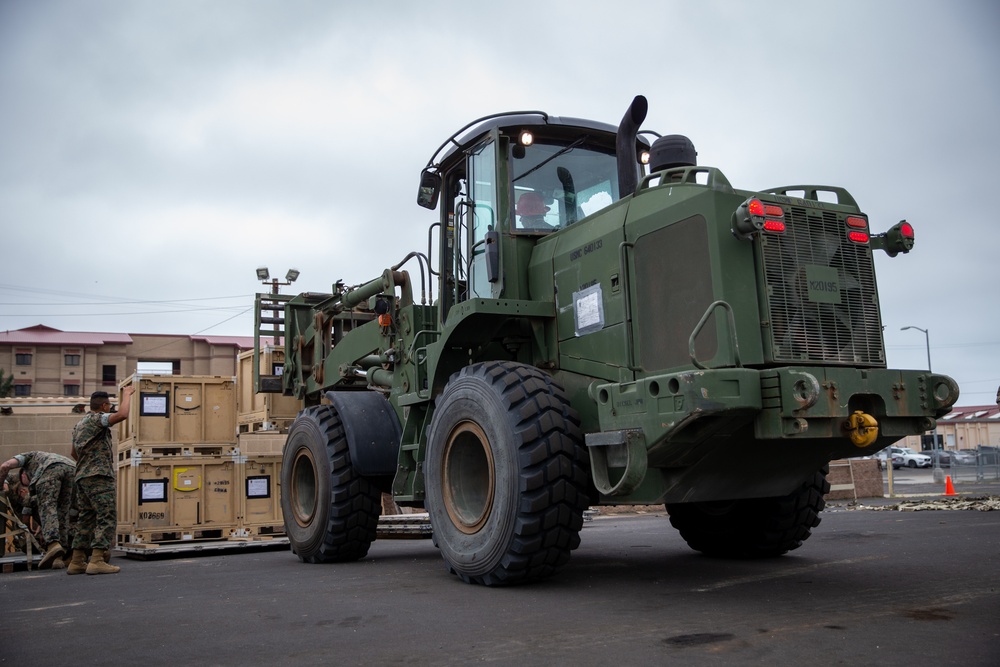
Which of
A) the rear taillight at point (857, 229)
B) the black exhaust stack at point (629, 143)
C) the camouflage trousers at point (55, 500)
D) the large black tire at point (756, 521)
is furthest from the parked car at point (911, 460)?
the rear taillight at point (857, 229)

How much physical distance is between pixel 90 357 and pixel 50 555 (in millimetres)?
41384

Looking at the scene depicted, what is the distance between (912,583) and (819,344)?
193cm

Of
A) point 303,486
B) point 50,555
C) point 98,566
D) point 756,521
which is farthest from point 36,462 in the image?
point 756,521

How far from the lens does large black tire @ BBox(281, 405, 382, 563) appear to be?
350 inches

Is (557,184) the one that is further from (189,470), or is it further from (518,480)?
(189,470)

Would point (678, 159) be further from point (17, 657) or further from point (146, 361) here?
point (146, 361)

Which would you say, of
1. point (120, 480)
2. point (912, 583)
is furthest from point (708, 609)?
point (120, 480)

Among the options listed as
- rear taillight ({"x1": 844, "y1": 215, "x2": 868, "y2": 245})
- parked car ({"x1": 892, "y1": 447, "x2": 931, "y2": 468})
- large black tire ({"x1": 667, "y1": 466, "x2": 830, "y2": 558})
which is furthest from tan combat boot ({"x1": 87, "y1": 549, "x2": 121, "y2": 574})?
parked car ({"x1": 892, "y1": 447, "x2": 931, "y2": 468})

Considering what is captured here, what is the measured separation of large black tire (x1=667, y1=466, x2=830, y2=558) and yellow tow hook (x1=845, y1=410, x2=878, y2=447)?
189cm

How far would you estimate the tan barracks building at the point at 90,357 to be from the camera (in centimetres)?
4728

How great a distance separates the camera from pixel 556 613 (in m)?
5.36

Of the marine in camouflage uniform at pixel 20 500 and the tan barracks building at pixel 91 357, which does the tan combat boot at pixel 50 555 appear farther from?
the tan barracks building at pixel 91 357

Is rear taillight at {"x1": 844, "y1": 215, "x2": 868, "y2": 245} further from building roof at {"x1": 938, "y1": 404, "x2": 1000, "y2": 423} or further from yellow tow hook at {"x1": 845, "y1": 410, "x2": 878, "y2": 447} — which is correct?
building roof at {"x1": 938, "y1": 404, "x2": 1000, "y2": 423}

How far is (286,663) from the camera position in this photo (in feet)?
14.0
